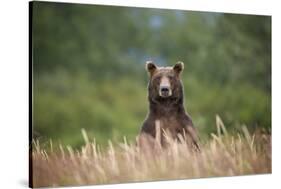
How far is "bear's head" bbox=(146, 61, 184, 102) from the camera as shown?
737cm

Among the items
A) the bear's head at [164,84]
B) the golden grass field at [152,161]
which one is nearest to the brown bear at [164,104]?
the bear's head at [164,84]

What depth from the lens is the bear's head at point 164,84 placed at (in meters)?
7.37

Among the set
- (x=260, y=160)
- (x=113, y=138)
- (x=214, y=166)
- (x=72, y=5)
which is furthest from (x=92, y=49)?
(x=260, y=160)

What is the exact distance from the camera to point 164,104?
24.2 feet

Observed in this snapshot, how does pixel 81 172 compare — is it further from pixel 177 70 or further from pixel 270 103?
pixel 270 103

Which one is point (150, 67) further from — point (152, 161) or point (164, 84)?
point (152, 161)

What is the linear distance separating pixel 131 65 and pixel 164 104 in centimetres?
53

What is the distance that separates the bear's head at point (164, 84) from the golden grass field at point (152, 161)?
48 cm

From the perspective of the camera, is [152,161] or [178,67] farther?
[178,67]

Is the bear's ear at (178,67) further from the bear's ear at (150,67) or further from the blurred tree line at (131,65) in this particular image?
the bear's ear at (150,67)

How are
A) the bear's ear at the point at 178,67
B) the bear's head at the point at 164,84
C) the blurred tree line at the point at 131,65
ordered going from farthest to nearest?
the bear's ear at the point at 178,67 → the bear's head at the point at 164,84 → the blurred tree line at the point at 131,65

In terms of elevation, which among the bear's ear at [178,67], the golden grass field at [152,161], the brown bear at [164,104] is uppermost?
the bear's ear at [178,67]

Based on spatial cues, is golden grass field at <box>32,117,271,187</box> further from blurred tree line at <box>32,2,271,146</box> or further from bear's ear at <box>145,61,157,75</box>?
bear's ear at <box>145,61,157,75</box>

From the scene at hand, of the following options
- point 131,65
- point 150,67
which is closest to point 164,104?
point 150,67
